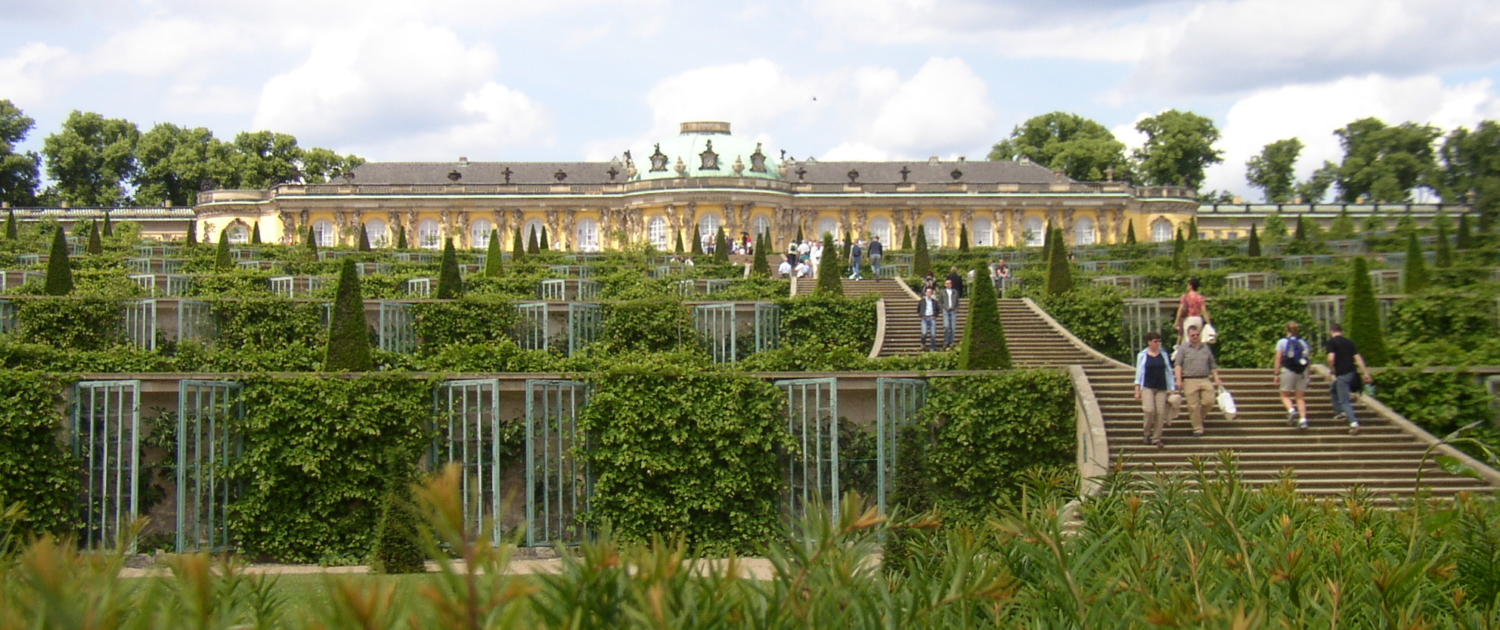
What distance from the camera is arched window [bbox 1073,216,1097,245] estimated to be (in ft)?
209

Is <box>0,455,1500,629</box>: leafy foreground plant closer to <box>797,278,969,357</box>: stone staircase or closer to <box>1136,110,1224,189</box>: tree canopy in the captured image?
<box>797,278,969,357</box>: stone staircase

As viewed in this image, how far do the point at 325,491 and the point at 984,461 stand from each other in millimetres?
6495

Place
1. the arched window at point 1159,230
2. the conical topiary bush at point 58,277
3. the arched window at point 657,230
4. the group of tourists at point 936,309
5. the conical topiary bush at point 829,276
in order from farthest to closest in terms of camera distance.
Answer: the arched window at point 1159,230, the arched window at point 657,230, the conical topiary bush at point 829,276, the conical topiary bush at point 58,277, the group of tourists at point 936,309

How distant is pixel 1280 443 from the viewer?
1270 centimetres

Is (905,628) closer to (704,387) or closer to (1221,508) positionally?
(1221,508)

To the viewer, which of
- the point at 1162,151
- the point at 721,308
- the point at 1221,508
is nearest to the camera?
the point at 1221,508

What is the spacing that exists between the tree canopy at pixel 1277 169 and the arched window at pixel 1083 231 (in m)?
14.2

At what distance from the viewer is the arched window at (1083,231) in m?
63.6

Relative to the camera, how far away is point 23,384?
12195mm

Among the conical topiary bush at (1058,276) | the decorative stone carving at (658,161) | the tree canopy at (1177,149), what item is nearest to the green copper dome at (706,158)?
the decorative stone carving at (658,161)

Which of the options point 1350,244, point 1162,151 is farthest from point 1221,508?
point 1162,151

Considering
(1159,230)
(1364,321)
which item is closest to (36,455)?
(1364,321)

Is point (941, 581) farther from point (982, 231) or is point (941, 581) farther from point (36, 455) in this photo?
point (982, 231)

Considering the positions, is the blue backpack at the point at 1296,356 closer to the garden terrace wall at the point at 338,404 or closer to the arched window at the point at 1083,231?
the garden terrace wall at the point at 338,404
